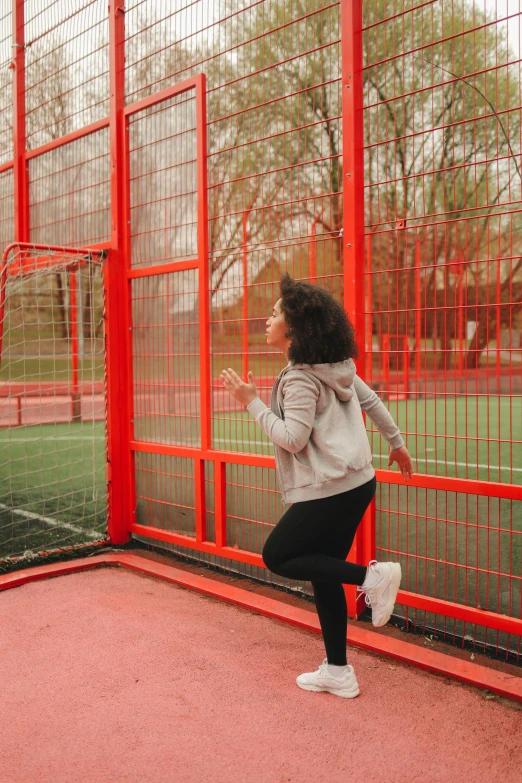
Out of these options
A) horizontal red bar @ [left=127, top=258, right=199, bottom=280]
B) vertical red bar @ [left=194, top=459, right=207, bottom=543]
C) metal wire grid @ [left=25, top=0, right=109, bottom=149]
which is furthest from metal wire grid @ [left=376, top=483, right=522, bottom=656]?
metal wire grid @ [left=25, top=0, right=109, bottom=149]

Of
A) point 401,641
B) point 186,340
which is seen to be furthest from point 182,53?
point 401,641

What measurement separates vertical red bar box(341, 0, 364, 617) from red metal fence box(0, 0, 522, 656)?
0.5 inches

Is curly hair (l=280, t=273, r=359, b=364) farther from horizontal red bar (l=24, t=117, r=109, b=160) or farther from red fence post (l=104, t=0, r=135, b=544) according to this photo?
horizontal red bar (l=24, t=117, r=109, b=160)

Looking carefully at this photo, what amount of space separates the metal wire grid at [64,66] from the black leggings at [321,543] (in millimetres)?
3782


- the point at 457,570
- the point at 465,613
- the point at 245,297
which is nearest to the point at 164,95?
the point at 245,297

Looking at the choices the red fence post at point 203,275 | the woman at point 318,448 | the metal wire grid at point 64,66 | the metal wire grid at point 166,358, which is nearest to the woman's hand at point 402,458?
the woman at point 318,448

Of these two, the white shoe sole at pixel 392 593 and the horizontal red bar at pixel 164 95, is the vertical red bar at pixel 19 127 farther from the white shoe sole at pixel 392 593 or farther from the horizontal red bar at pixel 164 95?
the white shoe sole at pixel 392 593

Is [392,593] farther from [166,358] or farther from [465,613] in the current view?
[166,358]

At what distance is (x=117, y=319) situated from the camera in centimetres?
505

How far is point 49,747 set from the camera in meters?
2.48

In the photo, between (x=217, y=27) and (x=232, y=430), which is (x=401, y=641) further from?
(x=217, y=27)

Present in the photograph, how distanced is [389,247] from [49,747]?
8.92ft

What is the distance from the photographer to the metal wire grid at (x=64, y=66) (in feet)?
17.2

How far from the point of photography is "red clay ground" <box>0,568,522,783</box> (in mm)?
2355
